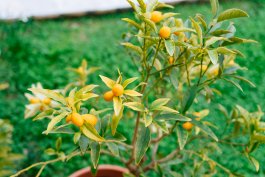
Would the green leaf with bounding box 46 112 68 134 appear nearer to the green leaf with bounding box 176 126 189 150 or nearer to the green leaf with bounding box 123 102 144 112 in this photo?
the green leaf with bounding box 123 102 144 112

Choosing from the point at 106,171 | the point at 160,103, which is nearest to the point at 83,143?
the point at 160,103

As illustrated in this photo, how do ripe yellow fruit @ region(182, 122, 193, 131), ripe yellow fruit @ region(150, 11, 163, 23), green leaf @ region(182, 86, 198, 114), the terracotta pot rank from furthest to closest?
the terracotta pot, ripe yellow fruit @ region(182, 122, 193, 131), green leaf @ region(182, 86, 198, 114), ripe yellow fruit @ region(150, 11, 163, 23)

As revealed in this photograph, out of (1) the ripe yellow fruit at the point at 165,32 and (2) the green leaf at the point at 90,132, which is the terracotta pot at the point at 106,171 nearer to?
(2) the green leaf at the point at 90,132

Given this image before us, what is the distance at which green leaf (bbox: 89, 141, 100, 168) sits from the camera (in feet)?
4.47

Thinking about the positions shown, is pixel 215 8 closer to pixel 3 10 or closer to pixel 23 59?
pixel 23 59

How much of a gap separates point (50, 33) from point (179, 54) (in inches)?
85.8

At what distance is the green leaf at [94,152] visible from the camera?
4.47 ft

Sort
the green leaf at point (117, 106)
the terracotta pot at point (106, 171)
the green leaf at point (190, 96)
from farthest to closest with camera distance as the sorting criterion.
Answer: the terracotta pot at point (106, 171) < the green leaf at point (190, 96) < the green leaf at point (117, 106)

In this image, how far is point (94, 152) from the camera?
137cm

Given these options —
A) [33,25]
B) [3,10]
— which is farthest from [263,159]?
[3,10]

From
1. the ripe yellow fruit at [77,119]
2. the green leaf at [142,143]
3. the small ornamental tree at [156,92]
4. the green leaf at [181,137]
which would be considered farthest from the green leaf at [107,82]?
the green leaf at [181,137]

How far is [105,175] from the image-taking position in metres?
2.12

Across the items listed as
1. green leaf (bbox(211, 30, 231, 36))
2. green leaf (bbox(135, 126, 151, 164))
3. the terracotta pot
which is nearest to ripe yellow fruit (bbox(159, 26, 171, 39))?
green leaf (bbox(211, 30, 231, 36))

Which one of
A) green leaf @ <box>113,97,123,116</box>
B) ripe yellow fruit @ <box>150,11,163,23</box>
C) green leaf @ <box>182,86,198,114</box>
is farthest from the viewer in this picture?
green leaf @ <box>182,86,198,114</box>
